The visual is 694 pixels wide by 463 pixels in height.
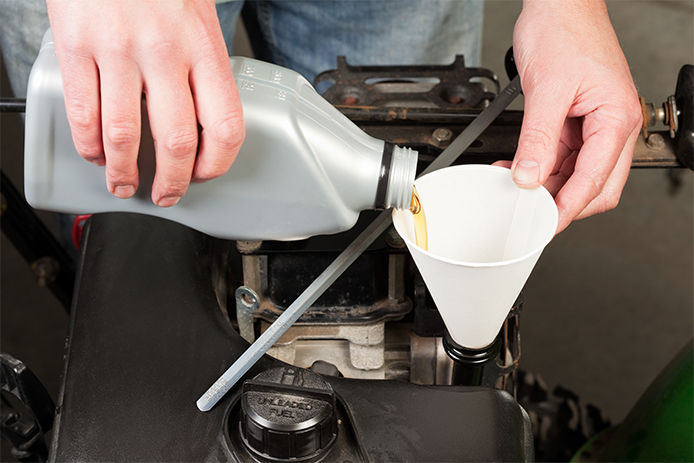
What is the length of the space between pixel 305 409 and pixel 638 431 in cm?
53

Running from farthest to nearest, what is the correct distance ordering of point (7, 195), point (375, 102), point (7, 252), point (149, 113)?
1. point (7, 252)
2. point (7, 195)
3. point (375, 102)
4. point (149, 113)

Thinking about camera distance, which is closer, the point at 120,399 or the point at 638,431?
the point at 120,399

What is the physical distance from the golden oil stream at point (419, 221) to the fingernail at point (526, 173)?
0.25ft

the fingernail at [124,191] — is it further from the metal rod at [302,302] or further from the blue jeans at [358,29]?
the blue jeans at [358,29]

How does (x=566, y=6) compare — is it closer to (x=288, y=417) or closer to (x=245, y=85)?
(x=245, y=85)

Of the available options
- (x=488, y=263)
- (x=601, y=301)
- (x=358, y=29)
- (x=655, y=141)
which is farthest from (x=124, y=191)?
(x=601, y=301)

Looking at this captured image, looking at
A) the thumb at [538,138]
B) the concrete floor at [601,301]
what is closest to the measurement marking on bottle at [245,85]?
the thumb at [538,138]

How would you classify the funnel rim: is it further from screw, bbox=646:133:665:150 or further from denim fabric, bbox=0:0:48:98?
denim fabric, bbox=0:0:48:98

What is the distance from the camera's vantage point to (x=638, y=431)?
0.93 metres

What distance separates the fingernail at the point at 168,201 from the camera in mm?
569

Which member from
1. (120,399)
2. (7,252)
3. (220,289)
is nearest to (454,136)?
(220,289)

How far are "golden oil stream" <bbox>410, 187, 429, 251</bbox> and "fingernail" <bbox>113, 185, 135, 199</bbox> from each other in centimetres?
21

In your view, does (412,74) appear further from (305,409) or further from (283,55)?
(305,409)

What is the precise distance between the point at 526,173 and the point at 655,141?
9.3 inches
